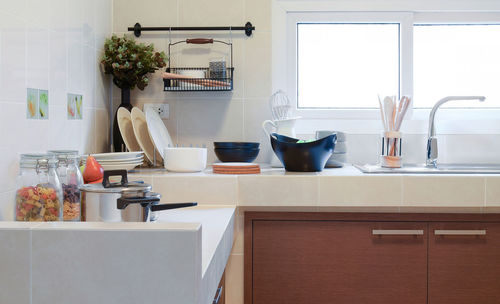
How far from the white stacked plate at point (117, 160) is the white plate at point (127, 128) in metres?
0.28

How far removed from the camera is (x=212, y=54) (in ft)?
8.05

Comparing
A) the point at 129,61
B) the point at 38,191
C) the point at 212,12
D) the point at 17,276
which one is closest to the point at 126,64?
the point at 129,61

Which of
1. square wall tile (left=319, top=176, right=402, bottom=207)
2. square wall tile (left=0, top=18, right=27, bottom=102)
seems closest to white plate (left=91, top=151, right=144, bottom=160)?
square wall tile (left=0, top=18, right=27, bottom=102)

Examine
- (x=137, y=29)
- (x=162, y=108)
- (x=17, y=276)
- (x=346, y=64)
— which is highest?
Result: (x=137, y=29)

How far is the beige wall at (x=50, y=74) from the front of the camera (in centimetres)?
137

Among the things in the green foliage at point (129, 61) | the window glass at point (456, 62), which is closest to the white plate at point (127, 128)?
the green foliage at point (129, 61)

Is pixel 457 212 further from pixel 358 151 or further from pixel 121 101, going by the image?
pixel 121 101

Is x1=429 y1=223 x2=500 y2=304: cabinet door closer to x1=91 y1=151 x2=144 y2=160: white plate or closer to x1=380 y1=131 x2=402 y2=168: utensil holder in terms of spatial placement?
x1=380 y1=131 x2=402 y2=168: utensil holder

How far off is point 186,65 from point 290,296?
1248 millimetres

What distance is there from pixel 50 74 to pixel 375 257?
Answer: 134 centimetres

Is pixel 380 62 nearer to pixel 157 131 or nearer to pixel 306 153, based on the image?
pixel 306 153

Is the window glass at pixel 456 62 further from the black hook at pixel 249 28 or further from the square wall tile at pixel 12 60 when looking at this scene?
the square wall tile at pixel 12 60

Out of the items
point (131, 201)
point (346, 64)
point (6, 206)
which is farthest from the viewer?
point (346, 64)

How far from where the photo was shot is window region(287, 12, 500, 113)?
2.55m
